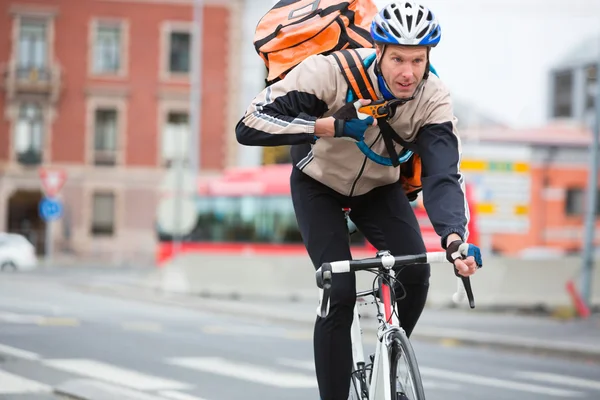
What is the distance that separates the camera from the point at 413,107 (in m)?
5.05

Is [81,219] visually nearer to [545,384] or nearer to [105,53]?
[105,53]

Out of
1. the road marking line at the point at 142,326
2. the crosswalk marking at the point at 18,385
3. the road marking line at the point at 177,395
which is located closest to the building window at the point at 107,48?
the road marking line at the point at 142,326

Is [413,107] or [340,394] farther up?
[413,107]

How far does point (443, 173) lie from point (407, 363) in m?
0.80

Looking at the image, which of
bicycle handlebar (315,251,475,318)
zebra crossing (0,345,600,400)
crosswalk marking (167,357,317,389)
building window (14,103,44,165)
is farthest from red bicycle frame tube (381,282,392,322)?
building window (14,103,44,165)

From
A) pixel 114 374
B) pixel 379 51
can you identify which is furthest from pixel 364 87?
pixel 114 374

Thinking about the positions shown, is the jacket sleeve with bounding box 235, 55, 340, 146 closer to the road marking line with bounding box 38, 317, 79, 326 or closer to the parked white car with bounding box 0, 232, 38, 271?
the road marking line with bounding box 38, 317, 79, 326

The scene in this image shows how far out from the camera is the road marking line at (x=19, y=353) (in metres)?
10.3

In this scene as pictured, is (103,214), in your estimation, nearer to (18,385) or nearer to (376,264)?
(18,385)

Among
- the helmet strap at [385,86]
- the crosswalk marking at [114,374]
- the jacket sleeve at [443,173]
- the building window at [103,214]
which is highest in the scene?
the helmet strap at [385,86]

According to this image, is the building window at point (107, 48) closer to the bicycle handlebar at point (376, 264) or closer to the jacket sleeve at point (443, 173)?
the jacket sleeve at point (443, 173)

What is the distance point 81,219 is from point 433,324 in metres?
31.9

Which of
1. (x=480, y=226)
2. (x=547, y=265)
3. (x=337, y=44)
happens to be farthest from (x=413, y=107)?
(x=480, y=226)

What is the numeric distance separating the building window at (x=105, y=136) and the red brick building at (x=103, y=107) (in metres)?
0.04
